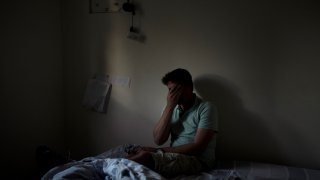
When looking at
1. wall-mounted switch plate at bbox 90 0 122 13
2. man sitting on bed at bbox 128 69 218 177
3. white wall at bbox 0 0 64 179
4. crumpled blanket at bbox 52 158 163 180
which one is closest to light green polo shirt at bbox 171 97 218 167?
man sitting on bed at bbox 128 69 218 177

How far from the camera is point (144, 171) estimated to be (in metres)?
1.41

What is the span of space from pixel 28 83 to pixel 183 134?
4.25ft

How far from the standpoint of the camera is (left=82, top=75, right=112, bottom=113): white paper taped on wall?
2410 millimetres

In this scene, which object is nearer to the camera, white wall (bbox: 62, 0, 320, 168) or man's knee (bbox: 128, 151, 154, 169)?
man's knee (bbox: 128, 151, 154, 169)

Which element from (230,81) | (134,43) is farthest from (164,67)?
(230,81)

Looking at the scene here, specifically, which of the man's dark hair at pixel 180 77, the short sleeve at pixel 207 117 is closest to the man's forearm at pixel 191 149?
the short sleeve at pixel 207 117

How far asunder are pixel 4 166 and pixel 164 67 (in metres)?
1.40

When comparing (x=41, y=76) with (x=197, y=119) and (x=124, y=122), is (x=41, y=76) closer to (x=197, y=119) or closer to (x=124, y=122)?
(x=124, y=122)

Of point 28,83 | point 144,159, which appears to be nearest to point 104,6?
point 28,83

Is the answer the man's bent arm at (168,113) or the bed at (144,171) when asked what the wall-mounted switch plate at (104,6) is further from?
the bed at (144,171)

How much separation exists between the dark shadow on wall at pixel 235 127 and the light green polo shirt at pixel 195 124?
161 millimetres

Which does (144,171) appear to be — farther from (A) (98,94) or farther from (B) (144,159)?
(A) (98,94)

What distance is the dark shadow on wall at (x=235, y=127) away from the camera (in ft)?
6.44

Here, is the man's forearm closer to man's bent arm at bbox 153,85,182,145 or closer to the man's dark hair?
man's bent arm at bbox 153,85,182,145
